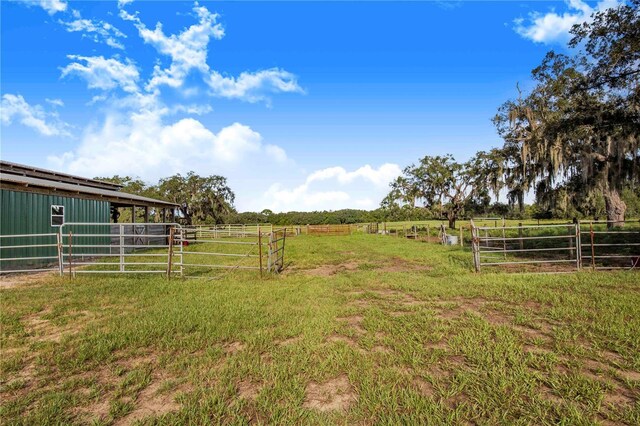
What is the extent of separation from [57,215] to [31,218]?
103 cm

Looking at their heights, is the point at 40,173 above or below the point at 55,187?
above

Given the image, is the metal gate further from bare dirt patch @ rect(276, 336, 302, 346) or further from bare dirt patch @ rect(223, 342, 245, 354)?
bare dirt patch @ rect(223, 342, 245, 354)

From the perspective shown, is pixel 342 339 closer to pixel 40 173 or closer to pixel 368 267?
pixel 368 267

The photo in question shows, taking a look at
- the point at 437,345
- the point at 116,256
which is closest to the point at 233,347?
the point at 437,345

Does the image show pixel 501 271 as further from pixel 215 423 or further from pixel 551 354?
pixel 215 423

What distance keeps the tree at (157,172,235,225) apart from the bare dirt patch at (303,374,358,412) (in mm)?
40977

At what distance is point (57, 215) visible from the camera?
1304cm

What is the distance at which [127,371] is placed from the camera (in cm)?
344

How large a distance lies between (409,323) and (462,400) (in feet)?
6.33

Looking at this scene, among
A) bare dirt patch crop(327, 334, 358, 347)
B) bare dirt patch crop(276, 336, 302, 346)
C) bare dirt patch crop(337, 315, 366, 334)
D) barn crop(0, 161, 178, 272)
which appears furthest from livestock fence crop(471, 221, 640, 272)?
barn crop(0, 161, 178, 272)

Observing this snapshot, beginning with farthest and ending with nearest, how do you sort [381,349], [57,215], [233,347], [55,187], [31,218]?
[57,215], [55,187], [31,218], [233,347], [381,349]

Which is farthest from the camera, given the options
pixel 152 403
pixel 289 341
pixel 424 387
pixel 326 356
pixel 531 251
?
pixel 531 251

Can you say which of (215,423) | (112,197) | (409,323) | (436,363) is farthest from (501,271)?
(112,197)

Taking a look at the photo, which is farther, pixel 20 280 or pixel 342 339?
pixel 20 280
